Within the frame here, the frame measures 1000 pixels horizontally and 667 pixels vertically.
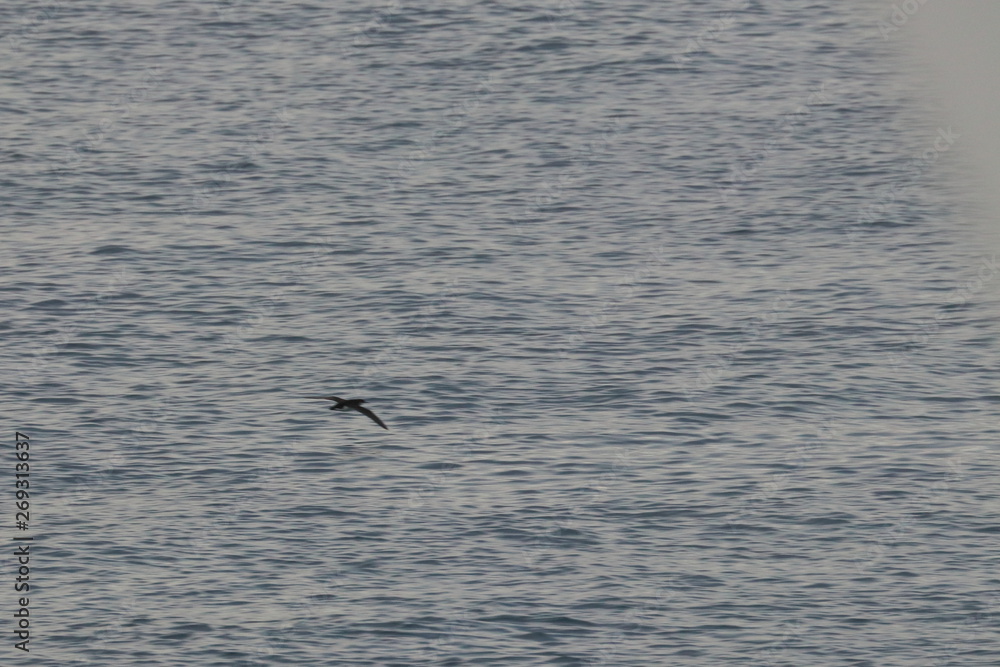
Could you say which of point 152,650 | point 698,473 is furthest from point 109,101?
A: point 152,650

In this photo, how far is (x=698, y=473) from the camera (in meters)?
55.2

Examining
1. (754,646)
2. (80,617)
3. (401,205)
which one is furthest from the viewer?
(401,205)

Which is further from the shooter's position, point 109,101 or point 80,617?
A: point 109,101

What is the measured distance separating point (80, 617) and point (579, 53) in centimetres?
7925

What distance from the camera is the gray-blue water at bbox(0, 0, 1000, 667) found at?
147 feet

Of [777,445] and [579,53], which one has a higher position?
[579,53]

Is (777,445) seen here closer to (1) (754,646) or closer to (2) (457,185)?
(1) (754,646)

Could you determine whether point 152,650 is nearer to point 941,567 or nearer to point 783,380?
point 941,567

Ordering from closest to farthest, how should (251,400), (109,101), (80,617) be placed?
(80,617) < (251,400) < (109,101)

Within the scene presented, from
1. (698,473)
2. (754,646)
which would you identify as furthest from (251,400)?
(754,646)

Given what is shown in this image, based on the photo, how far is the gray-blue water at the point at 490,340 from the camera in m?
44.8

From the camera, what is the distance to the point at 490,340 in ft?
236

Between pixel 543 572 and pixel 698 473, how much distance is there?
33.7 feet

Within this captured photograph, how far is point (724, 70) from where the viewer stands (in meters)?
115
